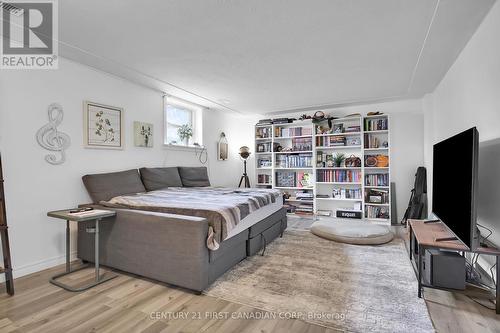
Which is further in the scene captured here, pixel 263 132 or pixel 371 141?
pixel 263 132

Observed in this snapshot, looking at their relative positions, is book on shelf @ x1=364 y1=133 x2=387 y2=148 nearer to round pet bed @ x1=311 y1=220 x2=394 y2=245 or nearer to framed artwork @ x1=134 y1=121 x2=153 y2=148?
round pet bed @ x1=311 y1=220 x2=394 y2=245

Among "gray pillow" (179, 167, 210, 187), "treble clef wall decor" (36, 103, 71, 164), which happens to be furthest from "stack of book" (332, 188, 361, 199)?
"treble clef wall decor" (36, 103, 71, 164)

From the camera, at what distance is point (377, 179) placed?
4.76 metres

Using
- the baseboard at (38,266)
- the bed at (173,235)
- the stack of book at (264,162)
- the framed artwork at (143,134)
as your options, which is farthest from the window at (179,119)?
the baseboard at (38,266)

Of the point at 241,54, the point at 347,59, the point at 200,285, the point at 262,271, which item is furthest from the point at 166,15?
the point at 262,271

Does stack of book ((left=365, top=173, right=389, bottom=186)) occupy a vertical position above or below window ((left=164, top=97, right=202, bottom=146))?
below

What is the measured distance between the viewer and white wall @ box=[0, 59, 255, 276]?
7.79 feet

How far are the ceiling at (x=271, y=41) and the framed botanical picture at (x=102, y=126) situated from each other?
0.50 metres

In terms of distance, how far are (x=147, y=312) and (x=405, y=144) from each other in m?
4.84

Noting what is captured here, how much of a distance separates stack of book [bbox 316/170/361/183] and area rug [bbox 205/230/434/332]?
6.46 ft

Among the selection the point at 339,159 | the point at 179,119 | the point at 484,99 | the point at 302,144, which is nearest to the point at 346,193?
the point at 339,159

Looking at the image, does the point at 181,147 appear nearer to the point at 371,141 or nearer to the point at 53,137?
the point at 53,137

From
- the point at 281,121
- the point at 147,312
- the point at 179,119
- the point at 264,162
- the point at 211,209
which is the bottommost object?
the point at 147,312

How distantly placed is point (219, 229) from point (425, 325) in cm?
155
